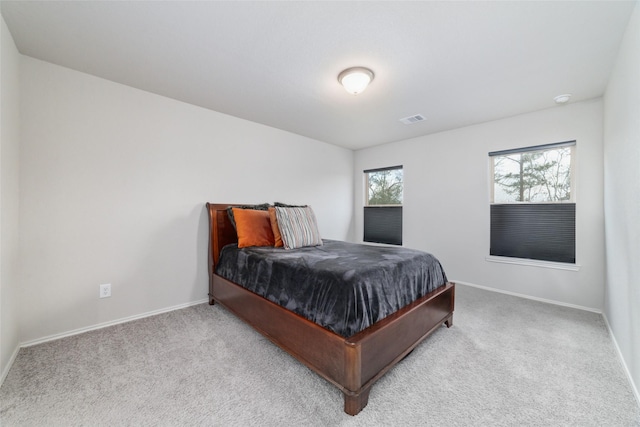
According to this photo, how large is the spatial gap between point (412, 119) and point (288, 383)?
3218mm

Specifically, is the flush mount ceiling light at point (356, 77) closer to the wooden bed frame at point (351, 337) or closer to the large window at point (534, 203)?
the wooden bed frame at point (351, 337)

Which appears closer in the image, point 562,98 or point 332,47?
point 332,47

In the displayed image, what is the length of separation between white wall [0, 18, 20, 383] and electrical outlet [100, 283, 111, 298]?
0.50 m

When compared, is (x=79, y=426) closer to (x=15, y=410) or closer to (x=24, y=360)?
(x=15, y=410)

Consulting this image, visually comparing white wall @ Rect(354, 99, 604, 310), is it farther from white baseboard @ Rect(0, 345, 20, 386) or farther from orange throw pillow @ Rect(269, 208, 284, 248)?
white baseboard @ Rect(0, 345, 20, 386)

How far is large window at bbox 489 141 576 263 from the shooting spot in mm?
2928

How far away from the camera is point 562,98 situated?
2678mm

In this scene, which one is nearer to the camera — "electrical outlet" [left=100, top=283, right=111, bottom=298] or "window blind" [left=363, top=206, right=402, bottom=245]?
"electrical outlet" [left=100, top=283, right=111, bottom=298]

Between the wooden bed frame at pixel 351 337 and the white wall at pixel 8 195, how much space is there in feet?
4.79

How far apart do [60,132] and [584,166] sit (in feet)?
16.8

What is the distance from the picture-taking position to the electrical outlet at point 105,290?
2.32m

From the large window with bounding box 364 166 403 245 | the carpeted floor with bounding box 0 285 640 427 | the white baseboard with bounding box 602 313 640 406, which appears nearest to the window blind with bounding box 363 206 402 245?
the large window with bounding box 364 166 403 245

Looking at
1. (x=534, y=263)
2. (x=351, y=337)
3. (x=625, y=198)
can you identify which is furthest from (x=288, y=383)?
(x=534, y=263)

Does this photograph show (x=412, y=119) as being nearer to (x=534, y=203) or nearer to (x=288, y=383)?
(x=534, y=203)
